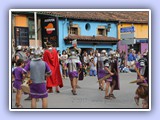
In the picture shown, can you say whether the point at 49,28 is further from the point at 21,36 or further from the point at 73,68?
the point at 73,68

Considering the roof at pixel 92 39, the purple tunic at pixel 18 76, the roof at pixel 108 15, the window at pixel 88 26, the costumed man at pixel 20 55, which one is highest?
the roof at pixel 108 15

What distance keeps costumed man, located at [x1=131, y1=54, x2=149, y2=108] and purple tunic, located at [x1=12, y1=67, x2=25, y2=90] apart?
1.85m

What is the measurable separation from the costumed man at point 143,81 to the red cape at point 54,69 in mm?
1946

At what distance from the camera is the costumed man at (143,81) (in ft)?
32.3

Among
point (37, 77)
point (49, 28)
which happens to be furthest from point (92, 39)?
point (37, 77)

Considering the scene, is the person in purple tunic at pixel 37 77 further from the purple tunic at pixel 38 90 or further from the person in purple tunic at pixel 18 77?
the person in purple tunic at pixel 18 77

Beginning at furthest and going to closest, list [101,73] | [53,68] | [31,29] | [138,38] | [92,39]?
[101,73] < [53,68] < [92,39] < [138,38] < [31,29]

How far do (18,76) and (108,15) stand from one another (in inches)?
68.7

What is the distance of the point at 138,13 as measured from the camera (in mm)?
9977

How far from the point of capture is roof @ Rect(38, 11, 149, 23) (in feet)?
32.7

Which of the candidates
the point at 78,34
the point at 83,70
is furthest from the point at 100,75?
the point at 78,34

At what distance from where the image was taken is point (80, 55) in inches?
451

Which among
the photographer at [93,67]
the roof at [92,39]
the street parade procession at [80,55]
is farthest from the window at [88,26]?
the photographer at [93,67]

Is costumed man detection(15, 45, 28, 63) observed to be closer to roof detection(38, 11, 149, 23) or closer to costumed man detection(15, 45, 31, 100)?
costumed man detection(15, 45, 31, 100)
